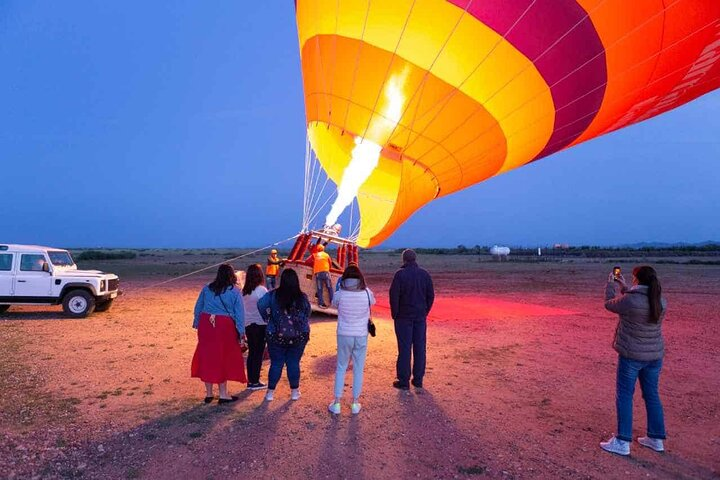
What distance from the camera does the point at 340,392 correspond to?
4832mm

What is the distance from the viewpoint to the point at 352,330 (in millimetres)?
4805

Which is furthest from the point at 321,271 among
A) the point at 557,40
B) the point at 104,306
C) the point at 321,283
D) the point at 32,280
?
the point at 32,280

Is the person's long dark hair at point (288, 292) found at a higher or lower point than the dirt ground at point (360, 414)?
higher

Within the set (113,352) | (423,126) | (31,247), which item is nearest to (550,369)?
(423,126)

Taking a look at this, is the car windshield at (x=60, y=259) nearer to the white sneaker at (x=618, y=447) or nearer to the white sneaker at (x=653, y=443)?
the white sneaker at (x=618, y=447)

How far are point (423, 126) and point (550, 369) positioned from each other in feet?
15.7

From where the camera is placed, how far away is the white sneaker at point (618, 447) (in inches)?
155

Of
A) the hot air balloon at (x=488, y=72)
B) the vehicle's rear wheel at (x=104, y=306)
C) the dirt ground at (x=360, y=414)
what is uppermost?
the hot air balloon at (x=488, y=72)

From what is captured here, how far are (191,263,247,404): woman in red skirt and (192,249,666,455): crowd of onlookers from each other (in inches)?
0.4

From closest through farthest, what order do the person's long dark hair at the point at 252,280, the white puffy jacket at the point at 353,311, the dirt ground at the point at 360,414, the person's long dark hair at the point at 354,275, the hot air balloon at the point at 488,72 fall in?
1. the dirt ground at the point at 360,414
2. the white puffy jacket at the point at 353,311
3. the person's long dark hair at the point at 354,275
4. the person's long dark hair at the point at 252,280
5. the hot air balloon at the point at 488,72

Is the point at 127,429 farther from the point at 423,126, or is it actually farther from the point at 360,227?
the point at 360,227

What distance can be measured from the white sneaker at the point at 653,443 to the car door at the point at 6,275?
41.5 ft

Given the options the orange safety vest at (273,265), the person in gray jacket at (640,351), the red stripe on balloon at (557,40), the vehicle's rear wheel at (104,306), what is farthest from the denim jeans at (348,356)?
the vehicle's rear wheel at (104,306)

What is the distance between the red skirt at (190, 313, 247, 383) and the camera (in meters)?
4.85
